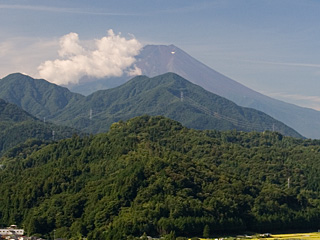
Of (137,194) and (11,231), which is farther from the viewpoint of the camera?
(137,194)

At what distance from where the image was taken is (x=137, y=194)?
3337 inches

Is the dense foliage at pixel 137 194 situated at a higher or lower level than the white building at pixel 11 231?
higher

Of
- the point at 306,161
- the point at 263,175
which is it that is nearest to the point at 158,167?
the point at 263,175

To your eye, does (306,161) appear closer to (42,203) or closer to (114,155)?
(114,155)

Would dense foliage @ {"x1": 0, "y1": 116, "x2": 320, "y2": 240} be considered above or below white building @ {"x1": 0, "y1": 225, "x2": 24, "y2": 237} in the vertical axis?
above

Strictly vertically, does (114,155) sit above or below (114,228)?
above

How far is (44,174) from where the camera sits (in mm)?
98000

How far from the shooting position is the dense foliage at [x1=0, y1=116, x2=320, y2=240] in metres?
78.0

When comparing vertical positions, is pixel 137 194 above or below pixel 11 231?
above

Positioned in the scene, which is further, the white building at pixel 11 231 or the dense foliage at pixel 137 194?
the white building at pixel 11 231

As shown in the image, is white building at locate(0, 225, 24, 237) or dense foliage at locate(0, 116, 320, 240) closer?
dense foliage at locate(0, 116, 320, 240)

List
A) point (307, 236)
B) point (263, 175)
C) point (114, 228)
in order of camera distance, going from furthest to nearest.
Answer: point (263, 175), point (307, 236), point (114, 228)

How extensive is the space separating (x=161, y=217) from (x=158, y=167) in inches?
576

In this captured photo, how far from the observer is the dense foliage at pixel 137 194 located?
7800 centimetres
